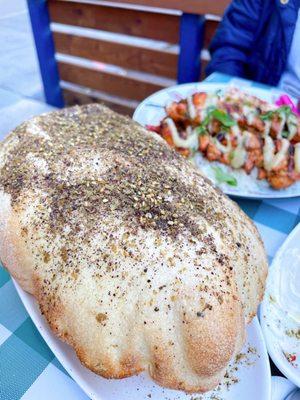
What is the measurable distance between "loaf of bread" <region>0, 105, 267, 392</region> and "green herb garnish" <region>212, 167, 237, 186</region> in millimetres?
298

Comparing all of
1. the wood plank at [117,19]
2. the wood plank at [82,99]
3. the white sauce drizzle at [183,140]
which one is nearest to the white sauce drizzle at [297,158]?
the white sauce drizzle at [183,140]

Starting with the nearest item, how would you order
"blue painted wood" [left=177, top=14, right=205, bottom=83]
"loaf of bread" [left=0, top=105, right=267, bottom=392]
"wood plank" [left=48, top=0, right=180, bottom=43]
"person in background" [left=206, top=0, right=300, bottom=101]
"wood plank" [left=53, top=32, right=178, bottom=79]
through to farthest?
"loaf of bread" [left=0, top=105, right=267, bottom=392] → "person in background" [left=206, top=0, right=300, bottom=101] → "blue painted wood" [left=177, top=14, right=205, bottom=83] → "wood plank" [left=48, top=0, right=180, bottom=43] → "wood plank" [left=53, top=32, right=178, bottom=79]

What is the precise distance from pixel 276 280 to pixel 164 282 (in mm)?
359

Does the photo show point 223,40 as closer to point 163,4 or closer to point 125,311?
point 163,4

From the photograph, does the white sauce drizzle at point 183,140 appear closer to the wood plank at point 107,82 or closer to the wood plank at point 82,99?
the wood plank at point 107,82

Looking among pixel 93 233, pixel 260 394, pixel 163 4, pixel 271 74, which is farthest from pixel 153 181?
pixel 163 4

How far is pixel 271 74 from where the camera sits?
2025 millimetres

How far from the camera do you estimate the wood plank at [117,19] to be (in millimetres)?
2586

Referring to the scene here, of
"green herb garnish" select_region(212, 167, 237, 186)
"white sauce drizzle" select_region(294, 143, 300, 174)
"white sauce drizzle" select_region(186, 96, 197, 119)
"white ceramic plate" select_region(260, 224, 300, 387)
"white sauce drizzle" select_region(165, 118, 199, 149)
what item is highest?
"white sauce drizzle" select_region(186, 96, 197, 119)

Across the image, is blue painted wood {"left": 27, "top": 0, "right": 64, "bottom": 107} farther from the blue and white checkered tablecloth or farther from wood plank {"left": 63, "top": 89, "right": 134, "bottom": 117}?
the blue and white checkered tablecloth

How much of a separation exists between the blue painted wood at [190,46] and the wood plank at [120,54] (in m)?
0.15

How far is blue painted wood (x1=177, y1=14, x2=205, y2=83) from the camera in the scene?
238 centimetres

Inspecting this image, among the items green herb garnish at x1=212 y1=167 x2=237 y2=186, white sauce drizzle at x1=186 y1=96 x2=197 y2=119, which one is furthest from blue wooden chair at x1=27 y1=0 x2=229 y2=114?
green herb garnish at x1=212 y1=167 x2=237 y2=186

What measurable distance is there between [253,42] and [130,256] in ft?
6.25
